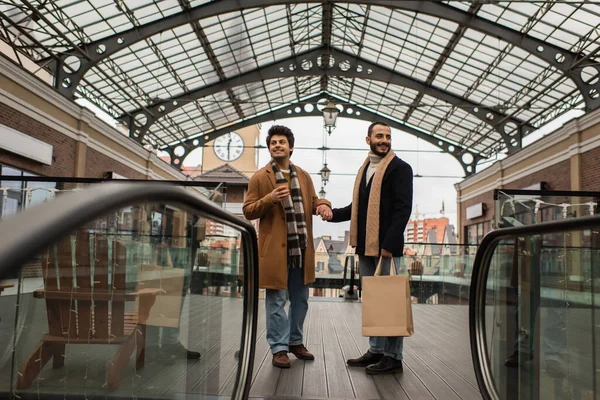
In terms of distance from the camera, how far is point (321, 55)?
19891mm

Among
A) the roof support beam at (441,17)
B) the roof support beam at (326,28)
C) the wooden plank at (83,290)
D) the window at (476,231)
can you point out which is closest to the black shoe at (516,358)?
the wooden plank at (83,290)

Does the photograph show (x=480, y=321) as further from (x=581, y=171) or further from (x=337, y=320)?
(x=581, y=171)

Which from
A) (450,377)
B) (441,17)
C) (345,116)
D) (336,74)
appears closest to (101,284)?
(450,377)

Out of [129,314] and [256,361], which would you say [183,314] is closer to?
[129,314]

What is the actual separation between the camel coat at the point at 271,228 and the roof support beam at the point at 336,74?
52.1 ft

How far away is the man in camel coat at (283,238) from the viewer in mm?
3215

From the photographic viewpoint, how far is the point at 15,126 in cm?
1077

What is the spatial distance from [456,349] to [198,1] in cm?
1160

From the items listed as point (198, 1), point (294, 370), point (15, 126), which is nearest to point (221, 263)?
point (294, 370)

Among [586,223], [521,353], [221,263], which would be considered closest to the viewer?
[586,223]

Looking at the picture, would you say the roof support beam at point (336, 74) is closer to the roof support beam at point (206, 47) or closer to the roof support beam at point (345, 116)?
the roof support beam at point (206, 47)

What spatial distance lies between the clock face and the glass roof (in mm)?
953

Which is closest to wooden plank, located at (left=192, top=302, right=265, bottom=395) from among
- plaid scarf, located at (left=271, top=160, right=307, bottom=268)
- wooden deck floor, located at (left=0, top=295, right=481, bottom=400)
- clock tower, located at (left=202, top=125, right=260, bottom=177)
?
wooden deck floor, located at (left=0, top=295, right=481, bottom=400)

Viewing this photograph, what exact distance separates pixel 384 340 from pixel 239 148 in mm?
22313
